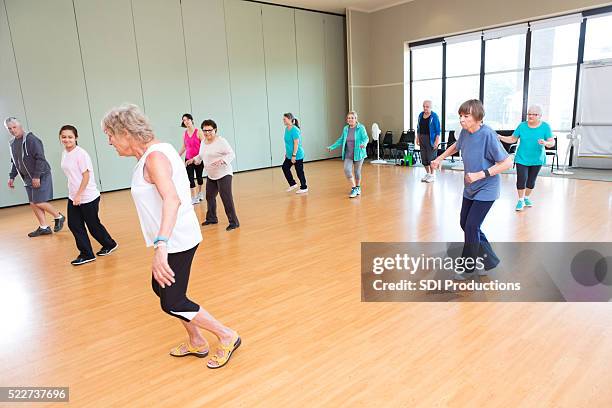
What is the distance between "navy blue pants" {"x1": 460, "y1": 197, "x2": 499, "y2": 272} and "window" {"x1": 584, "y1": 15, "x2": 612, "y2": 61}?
296 inches

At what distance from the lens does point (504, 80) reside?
34.1 ft

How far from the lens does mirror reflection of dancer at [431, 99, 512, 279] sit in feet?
10.5

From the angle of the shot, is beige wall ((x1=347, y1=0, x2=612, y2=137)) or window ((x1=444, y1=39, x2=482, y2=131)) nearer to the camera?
beige wall ((x1=347, y1=0, x2=612, y2=137))

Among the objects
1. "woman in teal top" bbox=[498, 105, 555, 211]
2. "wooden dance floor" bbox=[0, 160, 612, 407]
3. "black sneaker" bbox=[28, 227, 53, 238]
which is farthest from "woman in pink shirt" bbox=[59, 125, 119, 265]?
"woman in teal top" bbox=[498, 105, 555, 211]

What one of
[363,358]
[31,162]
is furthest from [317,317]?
[31,162]

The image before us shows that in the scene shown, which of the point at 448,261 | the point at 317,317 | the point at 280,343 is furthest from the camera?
the point at 448,261

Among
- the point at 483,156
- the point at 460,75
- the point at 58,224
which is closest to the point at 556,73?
the point at 460,75

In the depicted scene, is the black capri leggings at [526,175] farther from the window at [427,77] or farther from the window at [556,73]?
the window at [427,77]

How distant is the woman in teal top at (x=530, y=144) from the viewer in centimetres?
529

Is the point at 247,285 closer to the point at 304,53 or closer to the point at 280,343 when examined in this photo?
the point at 280,343

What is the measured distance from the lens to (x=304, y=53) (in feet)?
39.2

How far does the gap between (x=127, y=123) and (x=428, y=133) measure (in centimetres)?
709

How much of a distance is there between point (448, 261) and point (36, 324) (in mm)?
3491

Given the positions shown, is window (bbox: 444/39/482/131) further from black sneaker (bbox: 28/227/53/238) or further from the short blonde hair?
the short blonde hair
